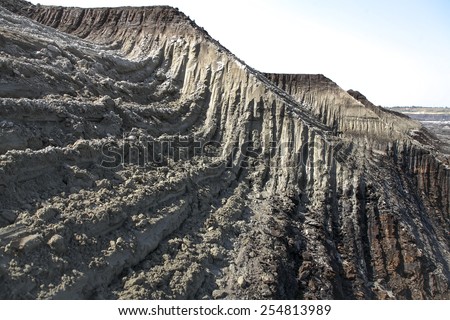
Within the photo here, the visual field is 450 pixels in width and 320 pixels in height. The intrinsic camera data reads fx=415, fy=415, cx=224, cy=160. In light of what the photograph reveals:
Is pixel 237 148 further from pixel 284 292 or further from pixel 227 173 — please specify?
pixel 284 292

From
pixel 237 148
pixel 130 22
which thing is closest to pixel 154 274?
pixel 237 148

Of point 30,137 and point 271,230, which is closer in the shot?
point 30,137

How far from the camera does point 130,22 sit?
16062 mm

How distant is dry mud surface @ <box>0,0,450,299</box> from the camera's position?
5.86 metres

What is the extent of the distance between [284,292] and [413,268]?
5.10 metres

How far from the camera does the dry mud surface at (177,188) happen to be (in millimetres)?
5859

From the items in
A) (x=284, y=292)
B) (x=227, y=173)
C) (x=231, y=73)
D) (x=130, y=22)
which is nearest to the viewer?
(x=284, y=292)

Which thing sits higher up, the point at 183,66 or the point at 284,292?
the point at 183,66

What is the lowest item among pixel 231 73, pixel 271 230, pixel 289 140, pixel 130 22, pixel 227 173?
pixel 271 230

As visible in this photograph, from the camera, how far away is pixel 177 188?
8.16 meters

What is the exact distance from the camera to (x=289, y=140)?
11.4 metres

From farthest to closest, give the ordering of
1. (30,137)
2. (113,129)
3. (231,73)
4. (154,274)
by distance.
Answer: (231,73), (113,129), (30,137), (154,274)

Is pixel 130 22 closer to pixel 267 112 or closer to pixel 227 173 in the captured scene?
pixel 267 112

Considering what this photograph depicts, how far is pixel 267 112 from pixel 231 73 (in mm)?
1809
